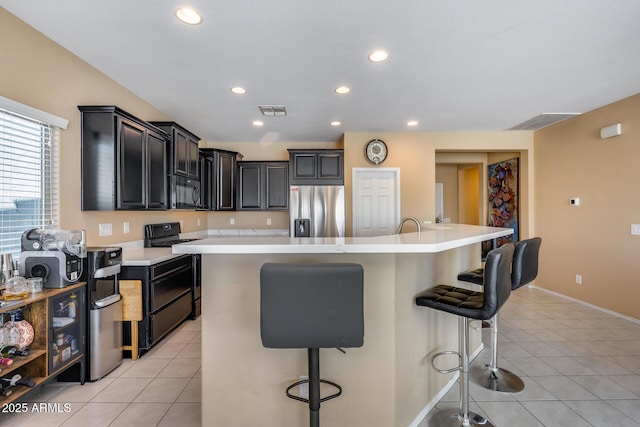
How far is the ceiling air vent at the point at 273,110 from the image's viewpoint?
374 cm

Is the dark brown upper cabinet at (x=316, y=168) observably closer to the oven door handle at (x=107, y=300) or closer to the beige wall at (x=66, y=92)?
the beige wall at (x=66, y=92)

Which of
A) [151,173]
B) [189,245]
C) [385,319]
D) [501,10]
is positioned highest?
[501,10]

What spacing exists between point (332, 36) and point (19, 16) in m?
2.22

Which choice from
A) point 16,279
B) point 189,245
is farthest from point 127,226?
point 189,245

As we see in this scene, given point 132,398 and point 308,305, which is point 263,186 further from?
point 308,305

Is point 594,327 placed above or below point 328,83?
below

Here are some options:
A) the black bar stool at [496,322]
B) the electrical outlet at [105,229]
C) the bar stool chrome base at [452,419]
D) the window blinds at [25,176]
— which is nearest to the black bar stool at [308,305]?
the bar stool chrome base at [452,419]

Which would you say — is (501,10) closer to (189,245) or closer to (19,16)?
(189,245)

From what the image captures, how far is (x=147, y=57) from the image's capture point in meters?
2.55

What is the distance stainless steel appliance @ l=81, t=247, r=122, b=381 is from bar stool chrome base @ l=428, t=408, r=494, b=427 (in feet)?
8.36

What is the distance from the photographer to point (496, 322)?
2318 millimetres

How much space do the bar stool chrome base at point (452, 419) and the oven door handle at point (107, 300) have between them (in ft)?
8.56

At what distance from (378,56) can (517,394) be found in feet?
9.44

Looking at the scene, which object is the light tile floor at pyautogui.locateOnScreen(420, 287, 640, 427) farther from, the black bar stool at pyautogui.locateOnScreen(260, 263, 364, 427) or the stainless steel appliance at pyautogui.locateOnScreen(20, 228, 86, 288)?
the stainless steel appliance at pyautogui.locateOnScreen(20, 228, 86, 288)
